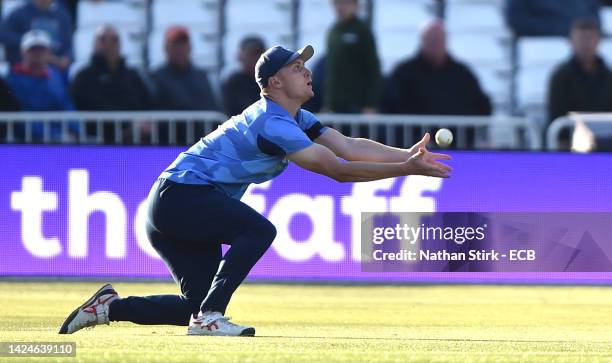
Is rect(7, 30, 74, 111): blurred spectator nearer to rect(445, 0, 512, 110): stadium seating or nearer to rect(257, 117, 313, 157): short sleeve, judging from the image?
rect(445, 0, 512, 110): stadium seating

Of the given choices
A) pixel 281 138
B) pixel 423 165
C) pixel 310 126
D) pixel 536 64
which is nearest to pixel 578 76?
pixel 536 64

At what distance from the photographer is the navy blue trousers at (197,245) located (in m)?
9.37

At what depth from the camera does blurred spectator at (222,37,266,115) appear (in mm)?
16734

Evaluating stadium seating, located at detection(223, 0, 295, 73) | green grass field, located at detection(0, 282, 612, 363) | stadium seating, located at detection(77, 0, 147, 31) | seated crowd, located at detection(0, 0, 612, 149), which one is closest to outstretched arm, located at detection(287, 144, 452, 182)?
green grass field, located at detection(0, 282, 612, 363)

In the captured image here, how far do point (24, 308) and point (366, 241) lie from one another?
10.4ft

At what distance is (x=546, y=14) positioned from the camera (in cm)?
1906

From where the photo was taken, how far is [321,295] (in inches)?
534

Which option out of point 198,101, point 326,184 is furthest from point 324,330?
point 198,101

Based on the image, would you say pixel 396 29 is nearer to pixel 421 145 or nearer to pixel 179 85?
pixel 179 85

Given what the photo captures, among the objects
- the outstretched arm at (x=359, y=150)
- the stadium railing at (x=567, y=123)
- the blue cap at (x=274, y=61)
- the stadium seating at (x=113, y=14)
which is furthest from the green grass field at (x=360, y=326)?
the stadium seating at (x=113, y=14)

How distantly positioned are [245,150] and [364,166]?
0.72 meters

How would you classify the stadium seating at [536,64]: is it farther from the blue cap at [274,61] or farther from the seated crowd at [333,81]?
the blue cap at [274,61]

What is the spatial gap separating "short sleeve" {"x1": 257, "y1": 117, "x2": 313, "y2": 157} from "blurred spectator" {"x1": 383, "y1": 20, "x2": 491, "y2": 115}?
7.41 m

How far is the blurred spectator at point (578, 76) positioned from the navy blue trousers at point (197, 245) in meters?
7.78
